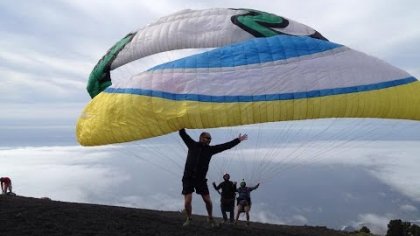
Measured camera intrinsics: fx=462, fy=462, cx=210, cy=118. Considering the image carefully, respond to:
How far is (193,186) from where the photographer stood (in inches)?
412

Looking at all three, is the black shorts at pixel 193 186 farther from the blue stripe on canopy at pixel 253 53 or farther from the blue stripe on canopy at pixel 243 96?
the blue stripe on canopy at pixel 253 53

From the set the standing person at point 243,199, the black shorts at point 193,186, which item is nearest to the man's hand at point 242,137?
the black shorts at point 193,186

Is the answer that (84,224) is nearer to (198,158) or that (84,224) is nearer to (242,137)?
(198,158)

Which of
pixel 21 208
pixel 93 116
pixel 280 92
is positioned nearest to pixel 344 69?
pixel 280 92

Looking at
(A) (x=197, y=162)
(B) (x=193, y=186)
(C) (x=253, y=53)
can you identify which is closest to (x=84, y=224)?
(B) (x=193, y=186)

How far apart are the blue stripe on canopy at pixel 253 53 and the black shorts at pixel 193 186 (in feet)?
9.07

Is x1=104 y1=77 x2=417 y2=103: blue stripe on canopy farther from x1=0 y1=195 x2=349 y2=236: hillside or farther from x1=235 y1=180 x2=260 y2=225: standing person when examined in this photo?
x1=235 y1=180 x2=260 y2=225: standing person

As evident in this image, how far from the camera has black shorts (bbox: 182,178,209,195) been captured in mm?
10414

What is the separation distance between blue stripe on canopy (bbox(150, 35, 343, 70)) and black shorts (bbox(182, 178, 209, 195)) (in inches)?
109

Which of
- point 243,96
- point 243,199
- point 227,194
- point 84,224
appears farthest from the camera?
point 243,199

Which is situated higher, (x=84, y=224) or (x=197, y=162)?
(x=197, y=162)

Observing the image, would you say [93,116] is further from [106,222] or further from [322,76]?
[322,76]

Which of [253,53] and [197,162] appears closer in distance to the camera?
[197,162]

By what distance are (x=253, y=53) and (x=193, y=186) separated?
362 centimetres
